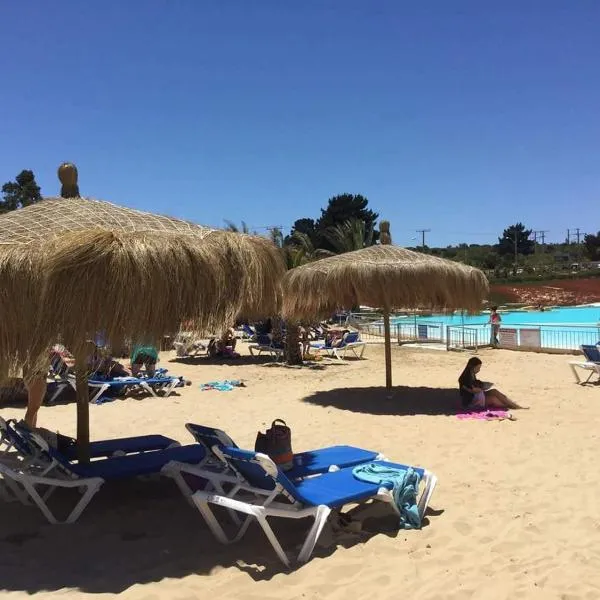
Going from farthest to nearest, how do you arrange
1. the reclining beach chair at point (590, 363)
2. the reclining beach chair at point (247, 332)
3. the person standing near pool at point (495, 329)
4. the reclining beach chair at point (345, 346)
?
1. the reclining beach chair at point (247, 332)
2. the person standing near pool at point (495, 329)
3. the reclining beach chair at point (345, 346)
4. the reclining beach chair at point (590, 363)

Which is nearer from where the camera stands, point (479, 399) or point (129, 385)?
point (479, 399)

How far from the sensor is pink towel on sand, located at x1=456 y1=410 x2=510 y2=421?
7486mm

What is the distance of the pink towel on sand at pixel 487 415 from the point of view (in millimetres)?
7486

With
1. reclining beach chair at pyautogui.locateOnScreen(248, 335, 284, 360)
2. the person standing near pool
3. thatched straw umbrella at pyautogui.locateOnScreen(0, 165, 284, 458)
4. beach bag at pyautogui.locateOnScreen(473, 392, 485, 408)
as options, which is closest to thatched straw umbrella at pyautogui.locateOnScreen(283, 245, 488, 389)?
beach bag at pyautogui.locateOnScreen(473, 392, 485, 408)

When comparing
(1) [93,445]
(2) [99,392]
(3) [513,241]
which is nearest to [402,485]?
(1) [93,445]

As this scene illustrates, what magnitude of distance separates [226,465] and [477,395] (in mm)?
4827

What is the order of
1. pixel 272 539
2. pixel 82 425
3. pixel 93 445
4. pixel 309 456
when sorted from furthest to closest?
pixel 93 445, pixel 309 456, pixel 82 425, pixel 272 539

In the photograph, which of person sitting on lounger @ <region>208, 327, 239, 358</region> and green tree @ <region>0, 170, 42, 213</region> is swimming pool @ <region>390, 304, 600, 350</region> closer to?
person sitting on lounger @ <region>208, 327, 239, 358</region>

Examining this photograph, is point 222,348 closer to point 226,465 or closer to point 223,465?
point 223,465

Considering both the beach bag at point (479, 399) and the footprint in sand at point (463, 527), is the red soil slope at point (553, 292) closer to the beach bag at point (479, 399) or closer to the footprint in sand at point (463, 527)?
the beach bag at point (479, 399)

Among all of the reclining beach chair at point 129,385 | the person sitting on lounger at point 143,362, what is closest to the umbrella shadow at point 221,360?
the person sitting on lounger at point 143,362

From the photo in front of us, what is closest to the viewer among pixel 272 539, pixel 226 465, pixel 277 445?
pixel 272 539

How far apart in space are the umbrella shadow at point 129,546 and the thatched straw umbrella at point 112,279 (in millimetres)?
Answer: 1148

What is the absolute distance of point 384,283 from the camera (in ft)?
28.0
